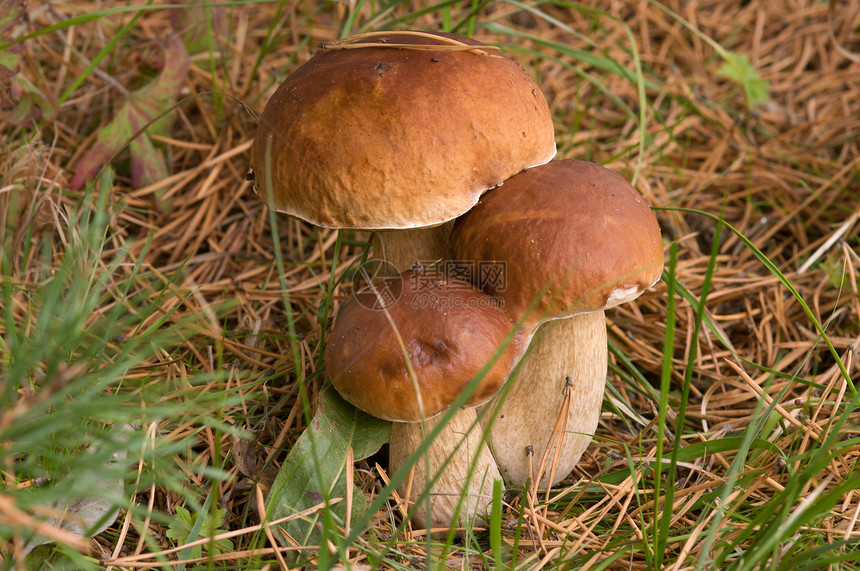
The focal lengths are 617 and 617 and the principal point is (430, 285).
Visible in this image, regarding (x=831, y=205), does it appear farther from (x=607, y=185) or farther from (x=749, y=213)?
(x=607, y=185)

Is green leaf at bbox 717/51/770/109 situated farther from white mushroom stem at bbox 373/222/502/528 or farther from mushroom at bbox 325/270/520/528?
white mushroom stem at bbox 373/222/502/528

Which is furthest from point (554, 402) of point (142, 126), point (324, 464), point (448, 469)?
point (142, 126)

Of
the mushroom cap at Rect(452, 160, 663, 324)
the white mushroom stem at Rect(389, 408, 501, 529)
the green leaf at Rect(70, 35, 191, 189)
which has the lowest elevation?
the white mushroom stem at Rect(389, 408, 501, 529)

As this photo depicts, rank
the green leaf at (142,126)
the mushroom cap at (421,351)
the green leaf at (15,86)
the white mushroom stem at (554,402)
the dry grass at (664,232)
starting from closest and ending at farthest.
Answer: the mushroom cap at (421,351) → the dry grass at (664,232) → the white mushroom stem at (554,402) → the green leaf at (15,86) → the green leaf at (142,126)

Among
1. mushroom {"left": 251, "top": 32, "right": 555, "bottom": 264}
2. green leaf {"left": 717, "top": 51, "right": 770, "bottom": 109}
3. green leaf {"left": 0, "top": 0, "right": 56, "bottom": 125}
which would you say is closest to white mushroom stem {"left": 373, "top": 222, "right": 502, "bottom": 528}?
mushroom {"left": 251, "top": 32, "right": 555, "bottom": 264}

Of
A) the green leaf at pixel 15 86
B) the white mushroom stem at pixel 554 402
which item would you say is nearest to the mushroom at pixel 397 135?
the white mushroom stem at pixel 554 402

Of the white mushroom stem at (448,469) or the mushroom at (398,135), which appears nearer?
the mushroom at (398,135)

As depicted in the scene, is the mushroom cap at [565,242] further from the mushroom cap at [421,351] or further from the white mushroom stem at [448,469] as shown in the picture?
the white mushroom stem at [448,469]
